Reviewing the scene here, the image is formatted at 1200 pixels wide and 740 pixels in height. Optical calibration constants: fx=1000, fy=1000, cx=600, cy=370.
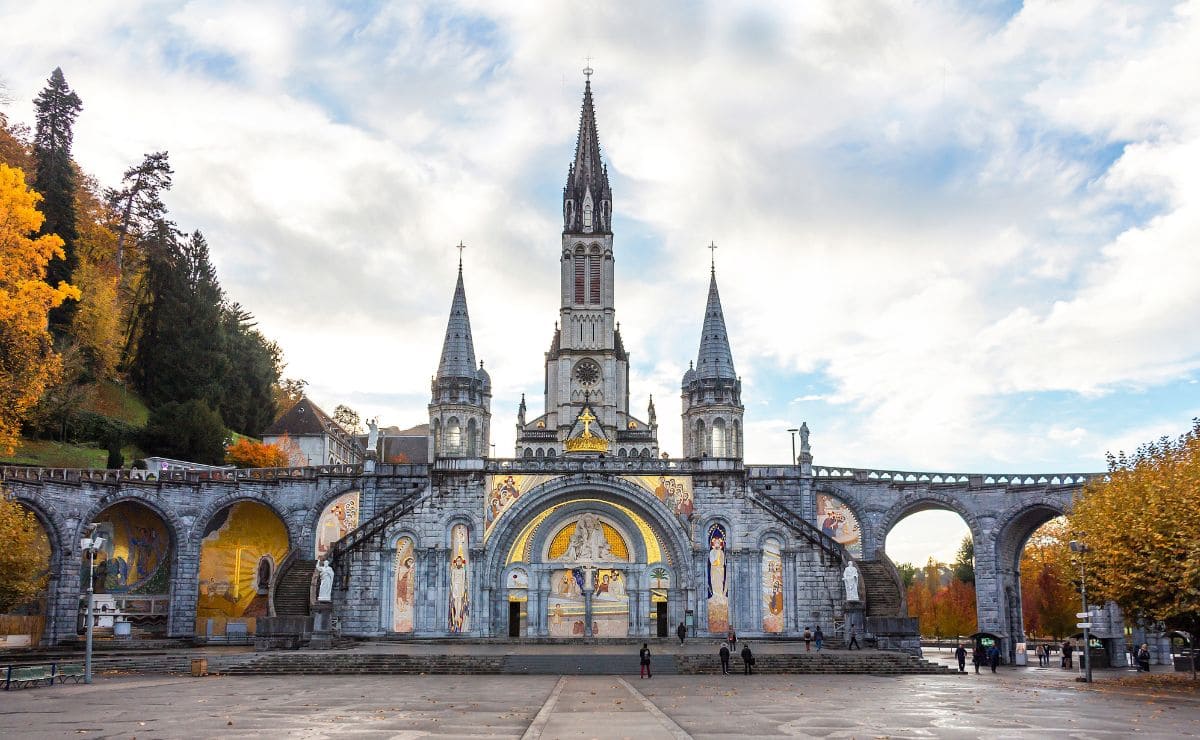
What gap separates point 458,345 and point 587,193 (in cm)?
1733

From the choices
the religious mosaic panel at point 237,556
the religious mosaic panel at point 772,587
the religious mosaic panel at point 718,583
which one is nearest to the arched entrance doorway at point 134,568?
the religious mosaic panel at point 237,556

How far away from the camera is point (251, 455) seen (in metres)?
57.8

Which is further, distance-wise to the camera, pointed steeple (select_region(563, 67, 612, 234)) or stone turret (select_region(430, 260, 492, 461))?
pointed steeple (select_region(563, 67, 612, 234))

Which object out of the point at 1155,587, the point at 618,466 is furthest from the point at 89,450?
the point at 1155,587

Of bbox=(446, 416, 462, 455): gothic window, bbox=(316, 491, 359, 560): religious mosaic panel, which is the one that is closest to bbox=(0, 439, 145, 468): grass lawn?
bbox=(316, 491, 359, 560): religious mosaic panel

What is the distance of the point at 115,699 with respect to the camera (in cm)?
2102

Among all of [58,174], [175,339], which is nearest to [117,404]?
[175,339]

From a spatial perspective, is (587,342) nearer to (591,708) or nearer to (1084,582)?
(1084,582)

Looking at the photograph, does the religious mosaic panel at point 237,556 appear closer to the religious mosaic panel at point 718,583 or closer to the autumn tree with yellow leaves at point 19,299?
the autumn tree with yellow leaves at point 19,299

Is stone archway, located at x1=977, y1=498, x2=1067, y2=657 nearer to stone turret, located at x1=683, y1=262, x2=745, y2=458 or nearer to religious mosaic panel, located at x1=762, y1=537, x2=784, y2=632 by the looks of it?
religious mosaic panel, located at x1=762, y1=537, x2=784, y2=632

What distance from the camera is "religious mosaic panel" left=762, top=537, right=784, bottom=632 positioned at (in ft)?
134

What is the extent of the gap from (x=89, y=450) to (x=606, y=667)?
1277 inches

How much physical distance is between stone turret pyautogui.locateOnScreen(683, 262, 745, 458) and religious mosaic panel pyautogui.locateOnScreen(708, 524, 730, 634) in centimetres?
2619

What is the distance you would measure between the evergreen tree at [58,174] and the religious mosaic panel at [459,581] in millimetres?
24341
